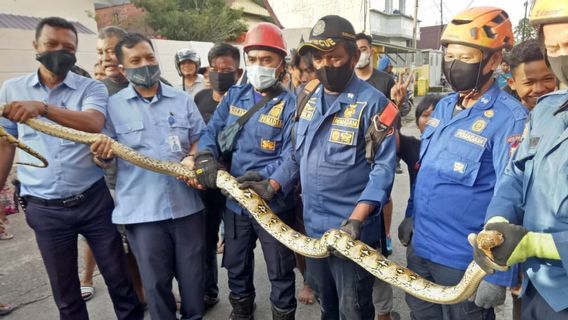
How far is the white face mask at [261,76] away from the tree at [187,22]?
23.8 m

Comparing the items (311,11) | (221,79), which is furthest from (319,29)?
(311,11)

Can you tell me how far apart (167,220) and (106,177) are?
767 mm

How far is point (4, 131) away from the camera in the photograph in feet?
9.07

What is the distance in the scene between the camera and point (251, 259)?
329 centimetres

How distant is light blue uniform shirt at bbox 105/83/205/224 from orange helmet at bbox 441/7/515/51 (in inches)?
83.8

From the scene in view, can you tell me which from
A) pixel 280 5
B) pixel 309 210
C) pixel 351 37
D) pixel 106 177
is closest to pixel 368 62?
pixel 351 37

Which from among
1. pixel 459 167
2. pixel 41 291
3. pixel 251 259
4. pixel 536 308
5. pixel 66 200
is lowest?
pixel 41 291

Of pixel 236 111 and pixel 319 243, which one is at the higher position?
pixel 236 111

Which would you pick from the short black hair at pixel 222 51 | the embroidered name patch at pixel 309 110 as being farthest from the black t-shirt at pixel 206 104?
the embroidered name patch at pixel 309 110

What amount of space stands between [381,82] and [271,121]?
2.52 meters

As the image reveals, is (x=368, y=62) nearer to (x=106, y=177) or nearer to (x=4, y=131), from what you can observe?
(x=106, y=177)

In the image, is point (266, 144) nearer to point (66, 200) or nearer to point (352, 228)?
point (352, 228)

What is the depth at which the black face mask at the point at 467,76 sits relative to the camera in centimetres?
227

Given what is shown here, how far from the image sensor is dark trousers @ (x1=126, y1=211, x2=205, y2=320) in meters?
2.90
